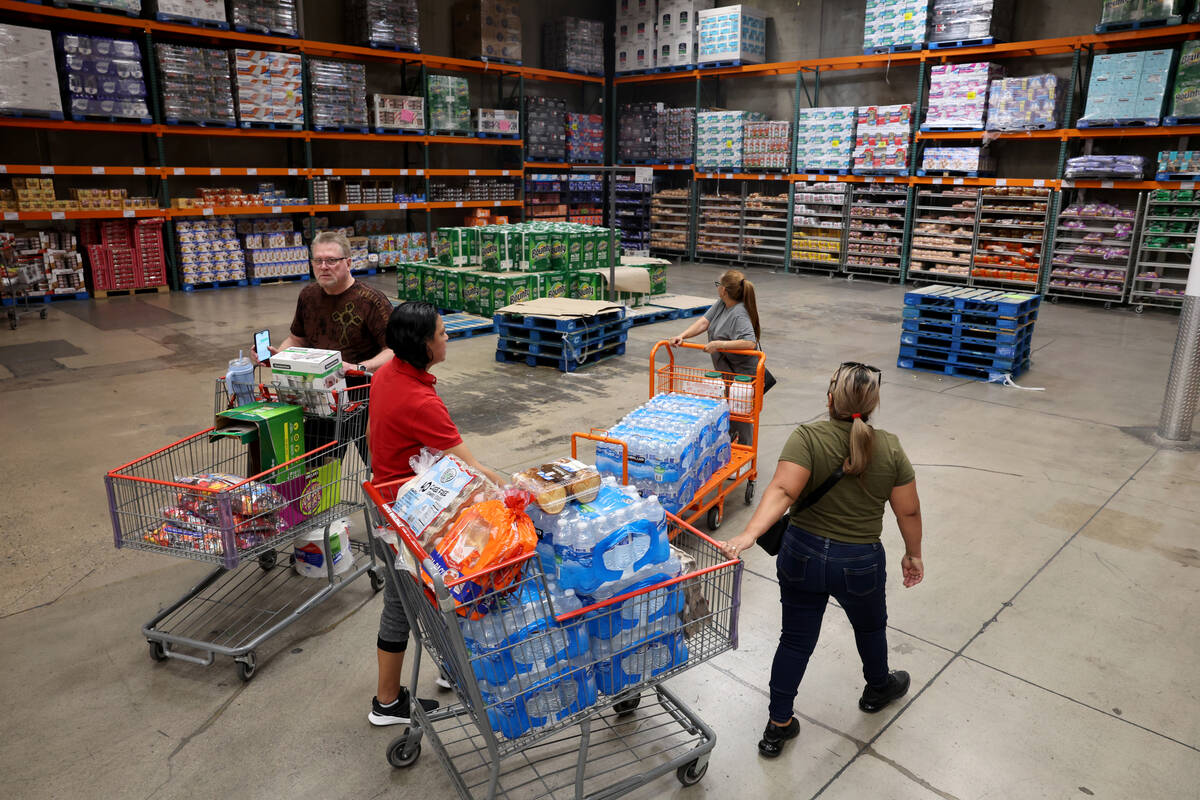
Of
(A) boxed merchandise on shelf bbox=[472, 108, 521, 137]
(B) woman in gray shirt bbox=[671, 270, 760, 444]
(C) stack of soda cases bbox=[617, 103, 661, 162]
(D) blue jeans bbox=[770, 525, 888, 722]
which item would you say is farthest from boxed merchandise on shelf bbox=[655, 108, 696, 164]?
(D) blue jeans bbox=[770, 525, 888, 722]

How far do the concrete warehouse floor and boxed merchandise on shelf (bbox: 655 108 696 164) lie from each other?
1126 cm

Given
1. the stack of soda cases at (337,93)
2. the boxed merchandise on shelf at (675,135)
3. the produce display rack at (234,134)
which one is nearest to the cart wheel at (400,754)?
the produce display rack at (234,134)

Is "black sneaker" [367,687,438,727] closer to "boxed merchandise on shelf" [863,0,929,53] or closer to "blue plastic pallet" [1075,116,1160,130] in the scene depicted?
"blue plastic pallet" [1075,116,1160,130]

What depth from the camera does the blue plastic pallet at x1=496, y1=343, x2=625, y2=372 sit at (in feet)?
27.6

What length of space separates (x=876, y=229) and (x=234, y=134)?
11.1 meters

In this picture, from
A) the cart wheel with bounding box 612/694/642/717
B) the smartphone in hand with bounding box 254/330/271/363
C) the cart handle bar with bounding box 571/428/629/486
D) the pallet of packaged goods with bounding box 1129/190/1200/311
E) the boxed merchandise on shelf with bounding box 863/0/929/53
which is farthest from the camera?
the boxed merchandise on shelf with bounding box 863/0/929/53

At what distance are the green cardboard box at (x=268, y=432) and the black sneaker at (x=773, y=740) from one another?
213 cm

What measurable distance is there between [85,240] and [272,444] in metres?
10.9

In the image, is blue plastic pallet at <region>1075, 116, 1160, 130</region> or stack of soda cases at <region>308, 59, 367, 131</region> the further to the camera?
stack of soda cases at <region>308, 59, 367, 131</region>

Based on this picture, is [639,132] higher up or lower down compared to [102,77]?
lower down

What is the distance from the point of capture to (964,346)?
8.55m

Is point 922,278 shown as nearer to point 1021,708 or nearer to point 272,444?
point 1021,708

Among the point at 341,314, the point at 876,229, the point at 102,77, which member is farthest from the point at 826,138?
the point at 341,314

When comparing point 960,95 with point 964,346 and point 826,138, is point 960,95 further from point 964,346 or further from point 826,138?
point 964,346
